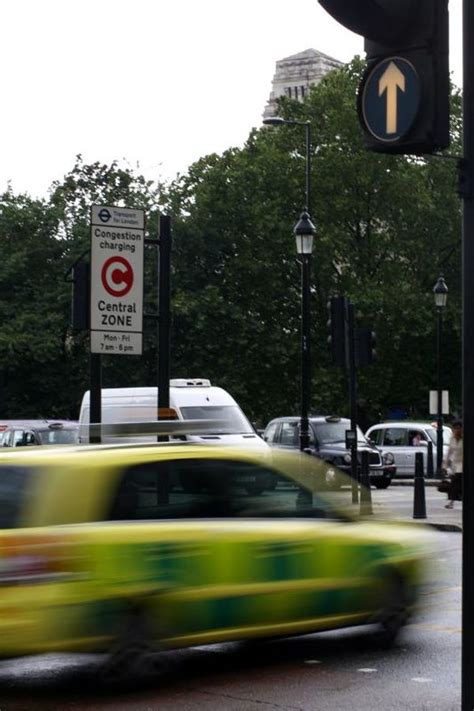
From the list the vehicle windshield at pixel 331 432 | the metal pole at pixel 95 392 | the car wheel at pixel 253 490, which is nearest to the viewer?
the car wheel at pixel 253 490

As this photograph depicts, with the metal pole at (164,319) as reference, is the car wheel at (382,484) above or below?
below

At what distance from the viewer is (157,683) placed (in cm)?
828

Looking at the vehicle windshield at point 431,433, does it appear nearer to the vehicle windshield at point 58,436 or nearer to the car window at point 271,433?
the car window at point 271,433

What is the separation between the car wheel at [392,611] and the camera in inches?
375

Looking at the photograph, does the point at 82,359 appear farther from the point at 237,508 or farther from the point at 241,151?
the point at 237,508

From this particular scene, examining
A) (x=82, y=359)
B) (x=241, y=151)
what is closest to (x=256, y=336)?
(x=82, y=359)

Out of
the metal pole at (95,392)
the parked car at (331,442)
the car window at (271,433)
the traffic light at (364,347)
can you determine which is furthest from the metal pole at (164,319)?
the car window at (271,433)

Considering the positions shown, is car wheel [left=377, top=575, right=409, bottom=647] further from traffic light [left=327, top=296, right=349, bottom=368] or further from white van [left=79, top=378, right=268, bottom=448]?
white van [left=79, top=378, right=268, bottom=448]

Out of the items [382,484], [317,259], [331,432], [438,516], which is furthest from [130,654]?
[317,259]

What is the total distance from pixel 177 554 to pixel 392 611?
1979 mm

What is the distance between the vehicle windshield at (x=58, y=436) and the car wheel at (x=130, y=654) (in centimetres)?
2439

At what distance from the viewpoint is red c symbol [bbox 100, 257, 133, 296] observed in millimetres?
15156

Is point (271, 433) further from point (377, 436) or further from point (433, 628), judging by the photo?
point (433, 628)

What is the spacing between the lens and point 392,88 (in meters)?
4.78
